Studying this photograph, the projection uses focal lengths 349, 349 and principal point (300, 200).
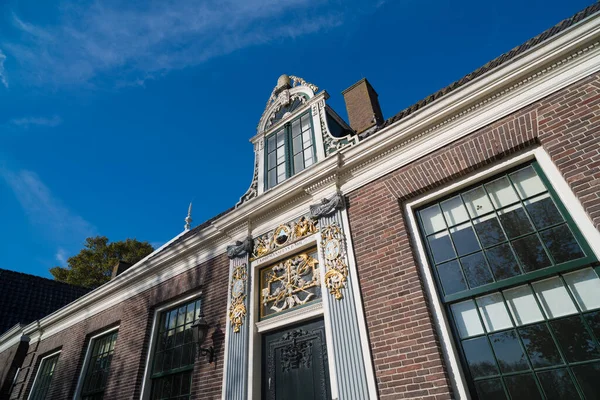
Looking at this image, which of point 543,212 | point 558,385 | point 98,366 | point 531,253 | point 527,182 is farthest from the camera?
point 98,366

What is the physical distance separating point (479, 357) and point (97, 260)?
2370 centimetres

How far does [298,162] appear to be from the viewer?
8.12 metres

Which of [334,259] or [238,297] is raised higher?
[334,259]

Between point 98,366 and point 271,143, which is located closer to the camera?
point 271,143

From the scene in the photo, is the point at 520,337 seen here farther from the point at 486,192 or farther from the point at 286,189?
the point at 286,189

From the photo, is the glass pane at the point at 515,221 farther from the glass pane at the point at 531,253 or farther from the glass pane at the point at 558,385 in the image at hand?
the glass pane at the point at 558,385

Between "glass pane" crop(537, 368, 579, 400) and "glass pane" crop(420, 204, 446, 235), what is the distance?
2.15m

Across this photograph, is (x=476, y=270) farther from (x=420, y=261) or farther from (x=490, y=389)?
(x=490, y=389)

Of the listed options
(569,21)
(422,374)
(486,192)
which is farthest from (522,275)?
(569,21)

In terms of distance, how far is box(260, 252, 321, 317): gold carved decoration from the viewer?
6.26m

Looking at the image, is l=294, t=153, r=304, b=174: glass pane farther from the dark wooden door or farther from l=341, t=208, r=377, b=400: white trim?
the dark wooden door

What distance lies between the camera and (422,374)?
428cm

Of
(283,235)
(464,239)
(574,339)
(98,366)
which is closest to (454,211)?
(464,239)

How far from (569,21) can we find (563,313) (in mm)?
5308
